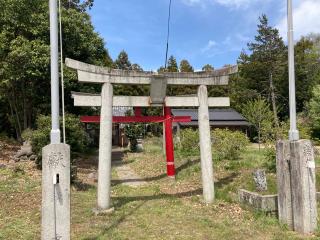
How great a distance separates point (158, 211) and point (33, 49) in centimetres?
1210

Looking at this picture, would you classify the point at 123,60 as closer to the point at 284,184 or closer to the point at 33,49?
the point at 33,49

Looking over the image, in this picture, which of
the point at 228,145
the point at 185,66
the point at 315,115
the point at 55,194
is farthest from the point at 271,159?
the point at 185,66

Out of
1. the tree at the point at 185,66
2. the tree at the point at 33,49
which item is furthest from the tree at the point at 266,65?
the tree at the point at 33,49

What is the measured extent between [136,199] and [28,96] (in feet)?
45.0

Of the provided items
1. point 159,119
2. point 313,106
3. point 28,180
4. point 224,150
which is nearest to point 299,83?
point 313,106

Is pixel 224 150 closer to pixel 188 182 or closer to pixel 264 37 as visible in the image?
pixel 188 182

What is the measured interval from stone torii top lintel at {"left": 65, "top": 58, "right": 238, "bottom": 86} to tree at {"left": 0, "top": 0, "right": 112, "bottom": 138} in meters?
9.40

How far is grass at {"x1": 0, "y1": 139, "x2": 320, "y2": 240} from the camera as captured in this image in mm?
7477

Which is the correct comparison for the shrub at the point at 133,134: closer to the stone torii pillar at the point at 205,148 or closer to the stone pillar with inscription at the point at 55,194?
→ the stone torii pillar at the point at 205,148

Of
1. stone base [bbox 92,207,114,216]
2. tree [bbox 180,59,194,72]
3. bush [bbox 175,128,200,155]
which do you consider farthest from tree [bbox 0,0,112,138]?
tree [bbox 180,59,194,72]

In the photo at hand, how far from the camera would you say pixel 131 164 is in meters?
19.9

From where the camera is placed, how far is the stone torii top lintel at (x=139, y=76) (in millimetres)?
9477

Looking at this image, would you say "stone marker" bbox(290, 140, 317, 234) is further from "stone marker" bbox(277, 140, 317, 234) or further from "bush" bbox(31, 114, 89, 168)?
"bush" bbox(31, 114, 89, 168)

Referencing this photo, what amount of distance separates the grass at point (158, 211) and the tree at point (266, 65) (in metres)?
29.6
